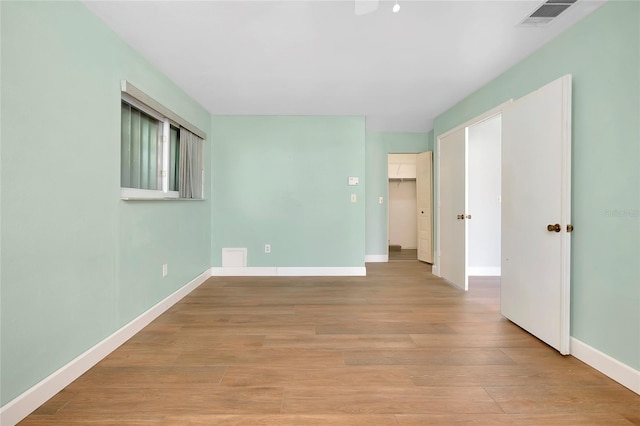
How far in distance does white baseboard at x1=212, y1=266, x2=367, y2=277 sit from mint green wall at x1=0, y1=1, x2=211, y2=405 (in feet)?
6.09

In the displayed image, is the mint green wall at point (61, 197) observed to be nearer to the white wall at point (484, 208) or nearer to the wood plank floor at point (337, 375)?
the wood plank floor at point (337, 375)

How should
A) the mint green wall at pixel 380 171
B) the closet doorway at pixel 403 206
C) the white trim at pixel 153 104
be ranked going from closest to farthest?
→ the white trim at pixel 153 104 < the mint green wall at pixel 380 171 < the closet doorway at pixel 403 206

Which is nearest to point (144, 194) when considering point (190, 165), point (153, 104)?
point (153, 104)

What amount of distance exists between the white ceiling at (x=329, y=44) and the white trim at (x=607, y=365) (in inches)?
92.3

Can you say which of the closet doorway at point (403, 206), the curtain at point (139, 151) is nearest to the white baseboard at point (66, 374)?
the curtain at point (139, 151)

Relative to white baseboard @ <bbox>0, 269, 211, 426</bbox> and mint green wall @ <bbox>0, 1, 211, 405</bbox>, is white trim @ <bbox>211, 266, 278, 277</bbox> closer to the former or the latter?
white baseboard @ <bbox>0, 269, 211, 426</bbox>

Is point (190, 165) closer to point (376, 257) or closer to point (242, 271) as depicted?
point (242, 271)

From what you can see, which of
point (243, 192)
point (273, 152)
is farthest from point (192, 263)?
point (273, 152)

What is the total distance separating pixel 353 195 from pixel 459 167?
1.54m

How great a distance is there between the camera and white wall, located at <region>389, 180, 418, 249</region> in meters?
7.31

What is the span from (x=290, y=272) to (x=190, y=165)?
6.99ft

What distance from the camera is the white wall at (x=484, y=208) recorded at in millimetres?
4488

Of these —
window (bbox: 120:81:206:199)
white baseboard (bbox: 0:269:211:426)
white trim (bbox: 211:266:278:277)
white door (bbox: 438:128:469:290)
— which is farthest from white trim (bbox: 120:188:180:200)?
white door (bbox: 438:128:469:290)

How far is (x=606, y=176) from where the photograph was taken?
188cm
